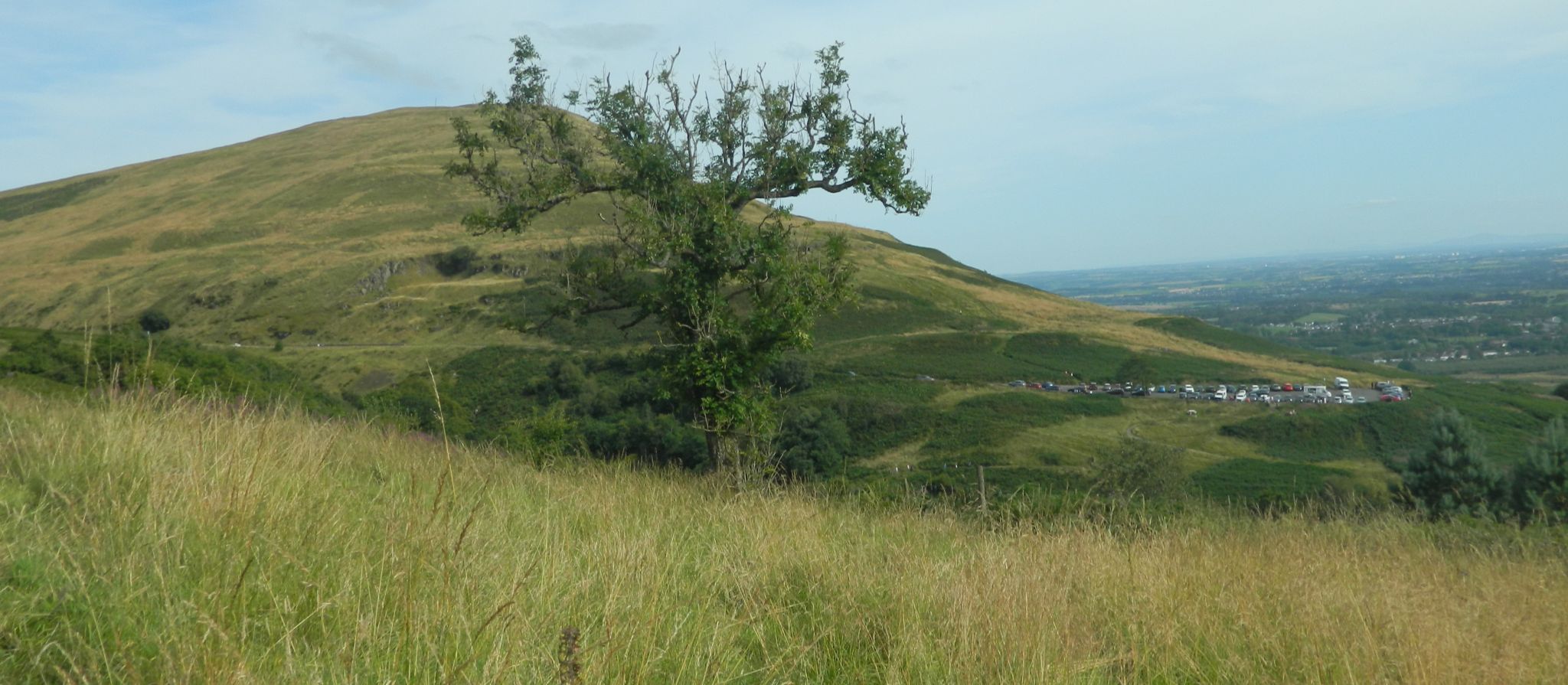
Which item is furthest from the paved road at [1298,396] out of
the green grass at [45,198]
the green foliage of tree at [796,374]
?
the green grass at [45,198]

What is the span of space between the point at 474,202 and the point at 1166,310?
138924mm

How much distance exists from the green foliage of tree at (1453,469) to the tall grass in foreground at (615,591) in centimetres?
2881

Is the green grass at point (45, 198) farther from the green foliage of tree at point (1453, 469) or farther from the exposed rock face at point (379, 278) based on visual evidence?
the green foliage of tree at point (1453, 469)

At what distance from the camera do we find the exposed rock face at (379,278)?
279 ft

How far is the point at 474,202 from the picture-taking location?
112m

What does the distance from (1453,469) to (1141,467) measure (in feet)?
32.4

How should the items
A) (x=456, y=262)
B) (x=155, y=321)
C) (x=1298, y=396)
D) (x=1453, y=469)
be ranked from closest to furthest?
(x=1453, y=469) < (x=1298, y=396) < (x=155, y=321) < (x=456, y=262)

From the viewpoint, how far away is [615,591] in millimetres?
3086

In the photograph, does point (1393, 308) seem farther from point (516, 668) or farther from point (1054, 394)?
point (516, 668)

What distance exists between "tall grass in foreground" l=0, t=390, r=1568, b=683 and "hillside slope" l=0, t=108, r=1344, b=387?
4812 cm

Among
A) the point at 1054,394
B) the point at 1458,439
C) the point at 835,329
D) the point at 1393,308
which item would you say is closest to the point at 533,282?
the point at 835,329

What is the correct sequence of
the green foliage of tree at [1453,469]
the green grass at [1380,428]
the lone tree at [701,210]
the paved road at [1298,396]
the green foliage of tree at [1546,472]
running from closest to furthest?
the lone tree at [701,210]
the green foliage of tree at [1546,472]
the green foliage of tree at [1453,469]
the green grass at [1380,428]
the paved road at [1298,396]

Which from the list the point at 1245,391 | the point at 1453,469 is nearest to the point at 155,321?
the point at 1245,391

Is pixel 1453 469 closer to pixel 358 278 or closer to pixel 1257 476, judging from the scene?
pixel 1257 476
